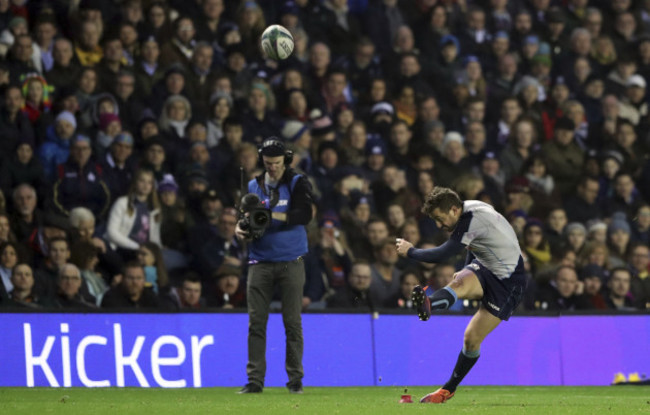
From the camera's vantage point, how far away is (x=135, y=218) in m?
17.1

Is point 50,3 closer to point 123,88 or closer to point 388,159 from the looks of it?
point 123,88

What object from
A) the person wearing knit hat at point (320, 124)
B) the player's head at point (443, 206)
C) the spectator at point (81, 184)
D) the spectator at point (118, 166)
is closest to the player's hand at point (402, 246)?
the player's head at point (443, 206)

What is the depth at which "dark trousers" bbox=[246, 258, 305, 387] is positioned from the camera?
13.9 metres

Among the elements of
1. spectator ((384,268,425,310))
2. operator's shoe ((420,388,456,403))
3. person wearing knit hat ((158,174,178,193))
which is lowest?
operator's shoe ((420,388,456,403))

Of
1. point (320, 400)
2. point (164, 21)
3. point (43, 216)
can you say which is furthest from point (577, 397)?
point (164, 21)

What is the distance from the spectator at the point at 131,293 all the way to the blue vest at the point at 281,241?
239 centimetres

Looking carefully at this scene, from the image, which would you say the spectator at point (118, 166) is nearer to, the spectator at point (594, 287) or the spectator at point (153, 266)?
the spectator at point (153, 266)

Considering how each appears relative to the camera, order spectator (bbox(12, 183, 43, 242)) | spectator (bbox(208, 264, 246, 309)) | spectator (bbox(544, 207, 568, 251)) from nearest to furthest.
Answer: spectator (bbox(12, 183, 43, 242)), spectator (bbox(208, 264, 246, 309)), spectator (bbox(544, 207, 568, 251))

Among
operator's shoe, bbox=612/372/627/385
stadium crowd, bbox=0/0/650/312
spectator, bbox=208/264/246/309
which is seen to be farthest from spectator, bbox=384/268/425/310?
operator's shoe, bbox=612/372/627/385

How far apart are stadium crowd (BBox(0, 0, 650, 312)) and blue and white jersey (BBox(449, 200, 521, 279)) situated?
447 cm

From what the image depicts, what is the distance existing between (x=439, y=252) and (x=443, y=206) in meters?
0.43

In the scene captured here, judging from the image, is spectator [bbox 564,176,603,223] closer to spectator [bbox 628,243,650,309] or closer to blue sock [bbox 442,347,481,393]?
spectator [bbox 628,243,650,309]

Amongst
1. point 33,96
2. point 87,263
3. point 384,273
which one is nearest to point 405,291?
point 384,273

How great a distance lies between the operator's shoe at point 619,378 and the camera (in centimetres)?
1736
